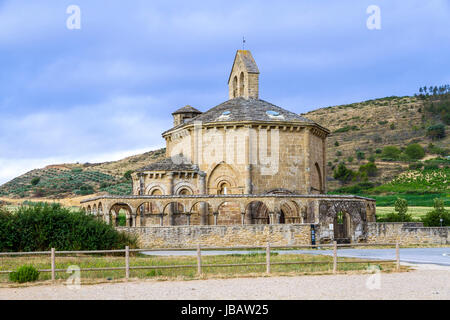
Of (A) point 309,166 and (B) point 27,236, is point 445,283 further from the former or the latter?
(A) point 309,166

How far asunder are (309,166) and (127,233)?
679 inches

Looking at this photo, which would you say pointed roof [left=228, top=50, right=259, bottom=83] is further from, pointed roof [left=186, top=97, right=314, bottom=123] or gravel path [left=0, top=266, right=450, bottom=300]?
gravel path [left=0, top=266, right=450, bottom=300]

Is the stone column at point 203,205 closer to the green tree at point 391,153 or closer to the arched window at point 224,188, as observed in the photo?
the arched window at point 224,188

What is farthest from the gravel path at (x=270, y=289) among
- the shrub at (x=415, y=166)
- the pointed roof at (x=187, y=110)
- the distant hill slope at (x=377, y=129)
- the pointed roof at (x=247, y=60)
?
the shrub at (x=415, y=166)

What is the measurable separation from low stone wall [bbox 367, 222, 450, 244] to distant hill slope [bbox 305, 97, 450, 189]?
181 ft

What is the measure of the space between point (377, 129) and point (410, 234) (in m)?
81.3

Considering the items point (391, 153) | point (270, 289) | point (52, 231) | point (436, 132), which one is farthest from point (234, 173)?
point (436, 132)

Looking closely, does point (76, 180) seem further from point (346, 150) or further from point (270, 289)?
point (270, 289)

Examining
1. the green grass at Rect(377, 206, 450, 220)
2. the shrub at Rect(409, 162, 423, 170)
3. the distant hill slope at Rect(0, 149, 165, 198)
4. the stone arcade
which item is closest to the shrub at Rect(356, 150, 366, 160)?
the shrub at Rect(409, 162, 423, 170)

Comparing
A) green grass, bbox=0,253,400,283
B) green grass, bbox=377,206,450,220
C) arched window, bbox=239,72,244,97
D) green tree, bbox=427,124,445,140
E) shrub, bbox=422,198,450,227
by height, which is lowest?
green grass, bbox=0,253,400,283

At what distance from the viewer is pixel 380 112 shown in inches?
4938

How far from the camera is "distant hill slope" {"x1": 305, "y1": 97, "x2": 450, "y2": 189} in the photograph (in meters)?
102
